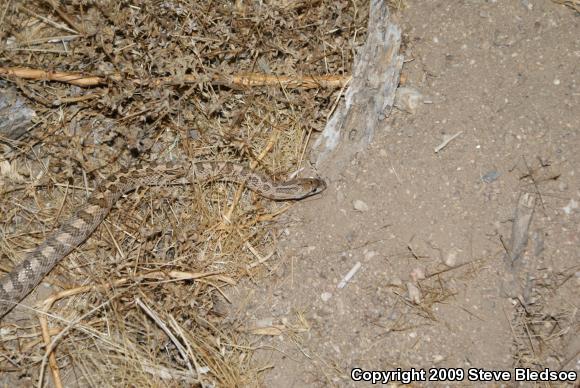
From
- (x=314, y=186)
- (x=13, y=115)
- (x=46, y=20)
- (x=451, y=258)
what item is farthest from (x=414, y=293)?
(x=46, y=20)

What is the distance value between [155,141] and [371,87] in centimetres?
206

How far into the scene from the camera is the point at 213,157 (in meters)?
5.19

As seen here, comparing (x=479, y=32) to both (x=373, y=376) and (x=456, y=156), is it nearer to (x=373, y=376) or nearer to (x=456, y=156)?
(x=456, y=156)

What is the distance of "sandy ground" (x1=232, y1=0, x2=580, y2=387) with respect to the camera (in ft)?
13.6

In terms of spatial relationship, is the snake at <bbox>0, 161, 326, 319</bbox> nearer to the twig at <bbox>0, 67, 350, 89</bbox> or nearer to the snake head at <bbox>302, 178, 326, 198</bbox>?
the snake head at <bbox>302, 178, 326, 198</bbox>

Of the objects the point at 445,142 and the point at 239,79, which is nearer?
the point at 445,142

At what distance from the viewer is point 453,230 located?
14.4ft

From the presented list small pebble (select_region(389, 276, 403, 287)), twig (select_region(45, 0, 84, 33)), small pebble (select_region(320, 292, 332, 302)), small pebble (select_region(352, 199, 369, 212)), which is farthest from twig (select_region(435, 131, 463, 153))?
twig (select_region(45, 0, 84, 33))

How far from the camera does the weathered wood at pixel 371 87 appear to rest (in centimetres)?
483

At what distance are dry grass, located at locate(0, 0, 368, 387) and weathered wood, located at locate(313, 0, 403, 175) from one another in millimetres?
376

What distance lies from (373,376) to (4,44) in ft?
15.0

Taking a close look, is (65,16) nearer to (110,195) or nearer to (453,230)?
(110,195)

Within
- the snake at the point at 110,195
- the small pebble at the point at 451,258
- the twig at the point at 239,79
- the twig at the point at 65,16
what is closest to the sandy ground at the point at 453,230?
the small pebble at the point at 451,258

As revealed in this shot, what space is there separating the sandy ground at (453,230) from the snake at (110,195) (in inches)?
11.5
